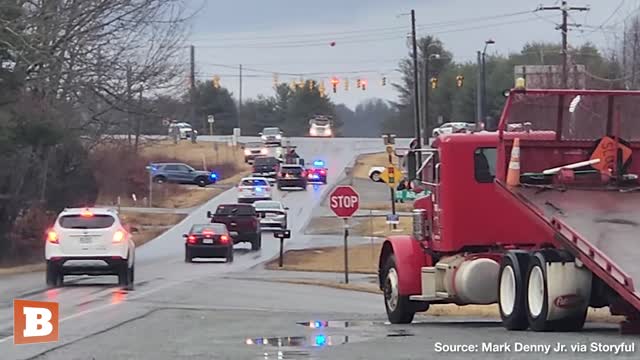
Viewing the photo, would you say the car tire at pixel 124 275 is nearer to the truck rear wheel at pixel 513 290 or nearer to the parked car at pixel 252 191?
the truck rear wheel at pixel 513 290

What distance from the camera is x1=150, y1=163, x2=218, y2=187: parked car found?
8894cm

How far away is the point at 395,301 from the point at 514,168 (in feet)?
11.6

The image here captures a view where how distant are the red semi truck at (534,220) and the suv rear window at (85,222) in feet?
34.0

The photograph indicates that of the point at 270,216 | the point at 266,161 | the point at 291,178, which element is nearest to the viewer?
the point at 270,216

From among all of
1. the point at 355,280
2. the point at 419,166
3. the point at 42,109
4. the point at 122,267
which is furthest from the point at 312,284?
the point at 42,109

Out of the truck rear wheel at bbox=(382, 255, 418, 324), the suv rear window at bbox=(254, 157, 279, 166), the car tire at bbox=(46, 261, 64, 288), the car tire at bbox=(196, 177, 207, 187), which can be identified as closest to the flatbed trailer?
the truck rear wheel at bbox=(382, 255, 418, 324)

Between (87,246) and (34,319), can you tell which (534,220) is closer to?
(34,319)

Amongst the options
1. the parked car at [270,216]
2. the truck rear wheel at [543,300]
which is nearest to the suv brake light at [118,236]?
the truck rear wheel at [543,300]

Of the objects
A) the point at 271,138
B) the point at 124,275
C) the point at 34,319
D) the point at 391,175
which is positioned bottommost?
the point at 124,275

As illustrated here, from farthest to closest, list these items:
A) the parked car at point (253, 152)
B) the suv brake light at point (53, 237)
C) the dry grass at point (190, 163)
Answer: the parked car at point (253, 152), the dry grass at point (190, 163), the suv brake light at point (53, 237)

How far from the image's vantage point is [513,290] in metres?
15.5

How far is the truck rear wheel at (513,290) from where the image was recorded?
15141mm

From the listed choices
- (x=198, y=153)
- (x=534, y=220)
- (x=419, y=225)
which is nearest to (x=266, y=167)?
(x=198, y=153)

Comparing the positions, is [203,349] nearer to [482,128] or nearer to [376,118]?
[482,128]
